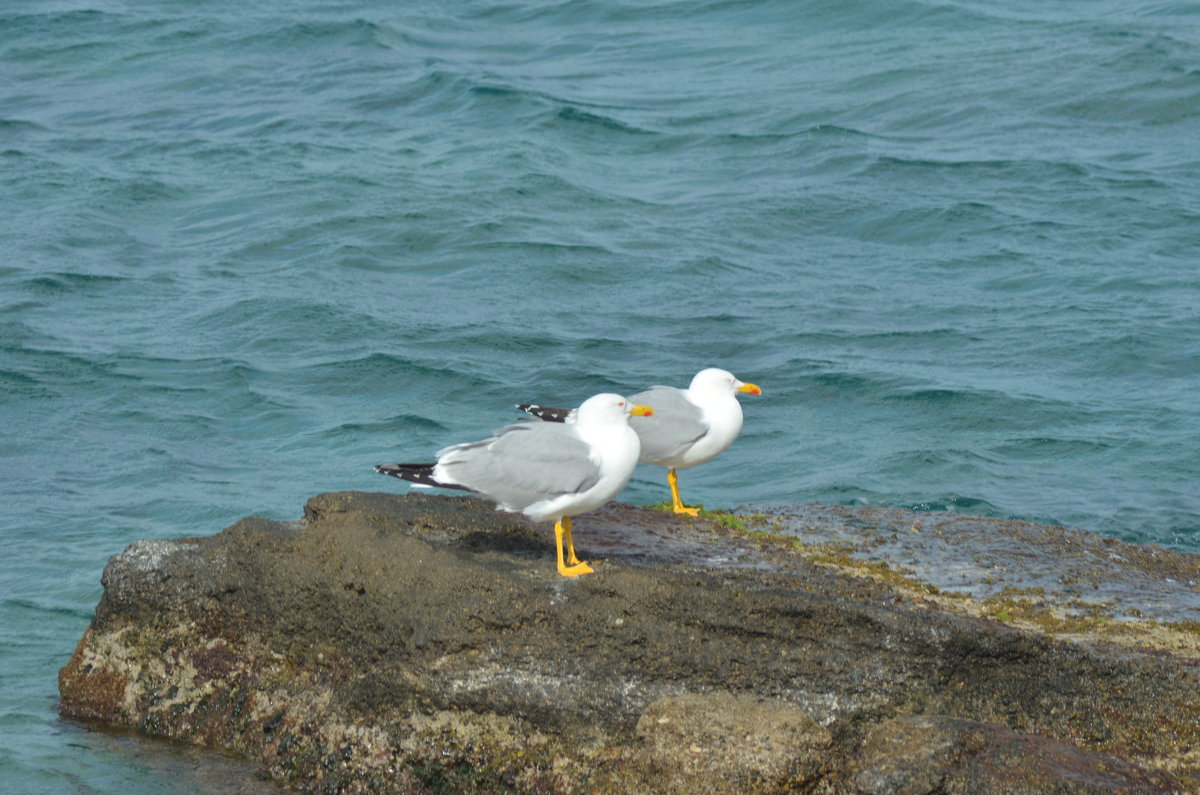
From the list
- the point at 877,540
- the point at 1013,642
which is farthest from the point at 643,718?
the point at 877,540

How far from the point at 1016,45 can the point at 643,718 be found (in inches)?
787

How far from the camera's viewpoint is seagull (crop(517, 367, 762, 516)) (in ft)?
26.8

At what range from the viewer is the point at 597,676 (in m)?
5.61

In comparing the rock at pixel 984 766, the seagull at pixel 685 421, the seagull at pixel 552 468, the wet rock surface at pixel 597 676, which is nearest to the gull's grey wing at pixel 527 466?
the seagull at pixel 552 468

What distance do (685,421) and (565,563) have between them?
196 cm

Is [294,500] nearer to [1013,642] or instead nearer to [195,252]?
[1013,642]

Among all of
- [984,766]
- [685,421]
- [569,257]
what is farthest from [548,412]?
[569,257]

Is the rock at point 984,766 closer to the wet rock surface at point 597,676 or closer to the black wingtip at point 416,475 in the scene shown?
the wet rock surface at point 597,676

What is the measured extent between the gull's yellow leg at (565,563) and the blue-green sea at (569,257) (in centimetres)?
162

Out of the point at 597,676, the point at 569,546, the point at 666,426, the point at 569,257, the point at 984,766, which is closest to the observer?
the point at 984,766

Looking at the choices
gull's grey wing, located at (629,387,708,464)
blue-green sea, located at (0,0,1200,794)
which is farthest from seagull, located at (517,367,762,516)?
blue-green sea, located at (0,0,1200,794)

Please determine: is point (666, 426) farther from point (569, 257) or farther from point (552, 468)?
point (569, 257)

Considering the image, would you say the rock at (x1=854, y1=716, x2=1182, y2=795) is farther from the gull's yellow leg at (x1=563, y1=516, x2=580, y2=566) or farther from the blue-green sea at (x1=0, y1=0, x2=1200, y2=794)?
the blue-green sea at (x1=0, y1=0, x2=1200, y2=794)

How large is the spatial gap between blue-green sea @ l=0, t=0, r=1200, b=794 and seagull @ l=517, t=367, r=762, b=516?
2.25m
